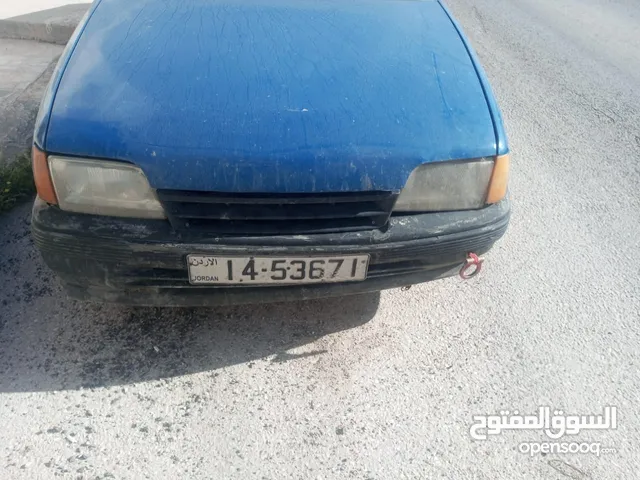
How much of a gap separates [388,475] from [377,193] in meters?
0.96

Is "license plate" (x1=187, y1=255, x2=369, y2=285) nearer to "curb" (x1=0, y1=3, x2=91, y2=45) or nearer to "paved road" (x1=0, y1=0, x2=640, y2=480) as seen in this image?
"paved road" (x1=0, y1=0, x2=640, y2=480)

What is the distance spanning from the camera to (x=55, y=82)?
2217 millimetres

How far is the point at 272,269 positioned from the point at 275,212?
206mm

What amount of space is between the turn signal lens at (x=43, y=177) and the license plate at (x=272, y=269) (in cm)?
53

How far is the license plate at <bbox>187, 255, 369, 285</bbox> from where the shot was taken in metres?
2.07

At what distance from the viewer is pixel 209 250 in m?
2.03

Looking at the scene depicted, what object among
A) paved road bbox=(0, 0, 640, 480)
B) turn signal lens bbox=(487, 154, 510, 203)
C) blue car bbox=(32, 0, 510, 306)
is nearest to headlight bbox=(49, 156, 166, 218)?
blue car bbox=(32, 0, 510, 306)

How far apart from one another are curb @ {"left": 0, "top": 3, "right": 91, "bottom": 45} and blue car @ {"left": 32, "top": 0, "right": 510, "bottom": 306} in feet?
11.7

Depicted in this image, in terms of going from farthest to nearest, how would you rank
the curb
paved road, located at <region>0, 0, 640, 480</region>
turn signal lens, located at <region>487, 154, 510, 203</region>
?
the curb, turn signal lens, located at <region>487, 154, 510, 203</region>, paved road, located at <region>0, 0, 640, 480</region>

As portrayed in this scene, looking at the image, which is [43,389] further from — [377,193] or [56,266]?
[377,193]

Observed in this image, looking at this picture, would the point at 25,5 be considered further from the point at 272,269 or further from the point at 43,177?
the point at 272,269

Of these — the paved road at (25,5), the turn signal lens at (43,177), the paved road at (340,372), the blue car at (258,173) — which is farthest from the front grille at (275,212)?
the paved road at (25,5)

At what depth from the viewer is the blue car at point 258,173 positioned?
77.9 inches

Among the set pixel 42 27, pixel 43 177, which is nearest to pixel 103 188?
pixel 43 177
